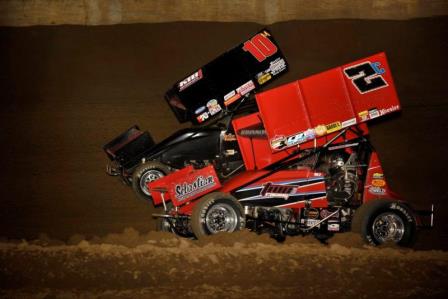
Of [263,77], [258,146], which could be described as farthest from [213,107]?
[258,146]

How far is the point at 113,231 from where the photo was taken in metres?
12.4

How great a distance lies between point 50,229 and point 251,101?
470 centimetres

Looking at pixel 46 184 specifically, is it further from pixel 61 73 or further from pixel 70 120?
pixel 61 73

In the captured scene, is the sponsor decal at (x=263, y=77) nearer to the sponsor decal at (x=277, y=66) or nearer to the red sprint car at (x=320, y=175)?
the sponsor decal at (x=277, y=66)

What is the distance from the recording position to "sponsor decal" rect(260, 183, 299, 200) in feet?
34.8

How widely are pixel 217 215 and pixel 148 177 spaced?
84.1 inches

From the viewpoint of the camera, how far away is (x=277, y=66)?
41.5 feet

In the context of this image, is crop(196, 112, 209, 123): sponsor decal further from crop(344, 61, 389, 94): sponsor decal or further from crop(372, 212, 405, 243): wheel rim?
crop(372, 212, 405, 243): wheel rim

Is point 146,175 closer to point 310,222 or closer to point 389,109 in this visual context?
point 310,222

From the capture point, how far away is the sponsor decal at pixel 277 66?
12.6 meters

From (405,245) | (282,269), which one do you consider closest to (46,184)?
(282,269)

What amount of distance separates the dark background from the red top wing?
2.80 metres

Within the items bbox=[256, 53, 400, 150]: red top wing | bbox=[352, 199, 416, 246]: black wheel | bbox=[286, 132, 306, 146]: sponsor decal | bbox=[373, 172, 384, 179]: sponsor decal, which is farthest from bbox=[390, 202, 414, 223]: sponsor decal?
bbox=[286, 132, 306, 146]: sponsor decal

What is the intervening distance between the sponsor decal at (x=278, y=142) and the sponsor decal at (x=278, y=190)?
65cm
